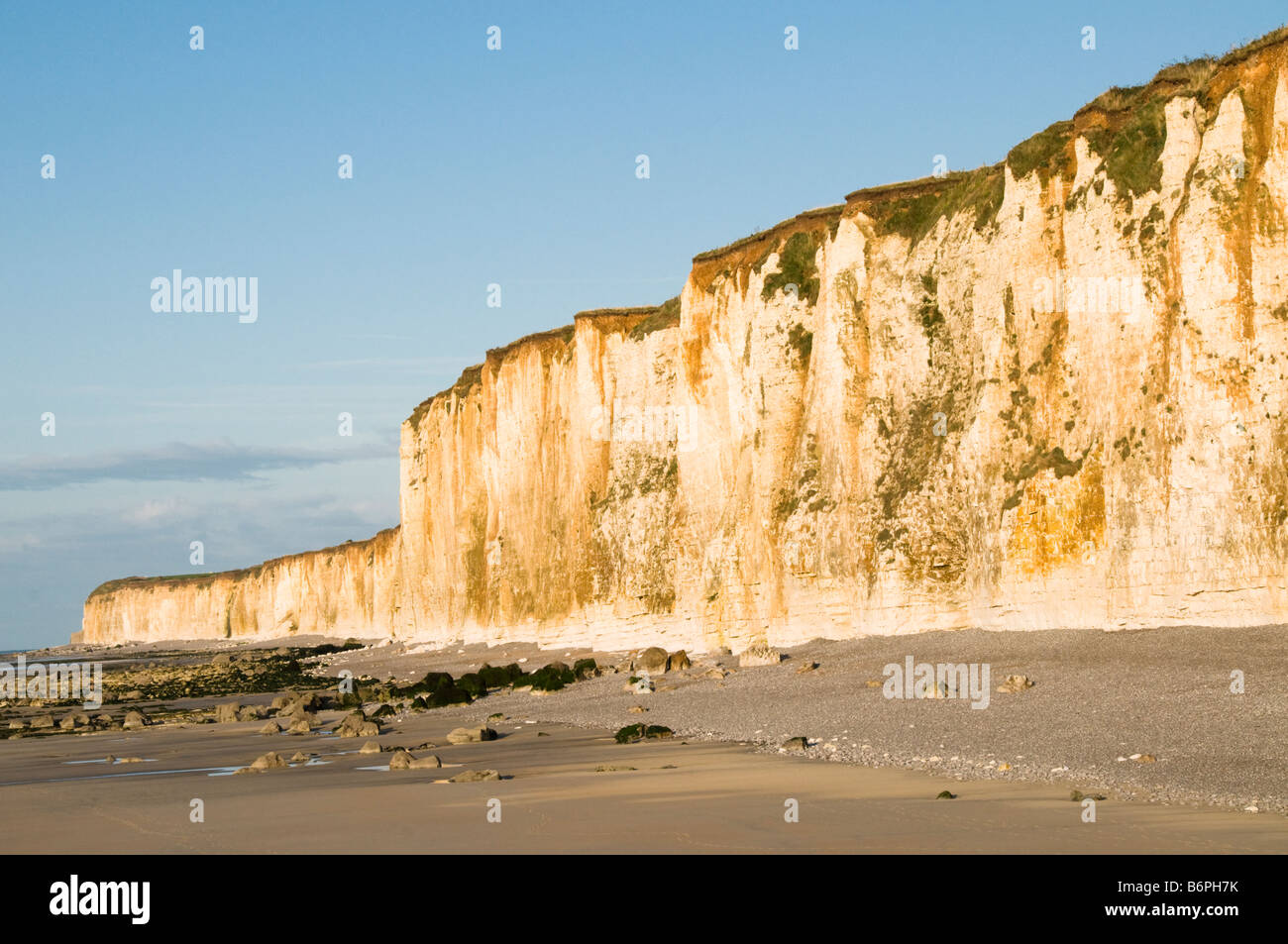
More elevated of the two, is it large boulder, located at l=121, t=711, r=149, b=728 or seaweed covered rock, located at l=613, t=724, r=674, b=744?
seaweed covered rock, located at l=613, t=724, r=674, b=744

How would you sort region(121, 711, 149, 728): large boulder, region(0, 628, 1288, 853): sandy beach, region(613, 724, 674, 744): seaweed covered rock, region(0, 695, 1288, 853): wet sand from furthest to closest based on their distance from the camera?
region(121, 711, 149, 728): large boulder, region(613, 724, 674, 744): seaweed covered rock, region(0, 628, 1288, 853): sandy beach, region(0, 695, 1288, 853): wet sand

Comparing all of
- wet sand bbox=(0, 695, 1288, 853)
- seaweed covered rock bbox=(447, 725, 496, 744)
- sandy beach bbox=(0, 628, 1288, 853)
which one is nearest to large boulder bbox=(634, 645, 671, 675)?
sandy beach bbox=(0, 628, 1288, 853)

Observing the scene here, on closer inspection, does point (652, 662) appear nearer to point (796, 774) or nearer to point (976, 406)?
point (976, 406)

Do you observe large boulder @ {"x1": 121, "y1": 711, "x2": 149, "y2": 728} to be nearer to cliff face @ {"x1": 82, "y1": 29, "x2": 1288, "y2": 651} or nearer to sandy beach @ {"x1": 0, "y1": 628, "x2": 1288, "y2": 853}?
sandy beach @ {"x1": 0, "y1": 628, "x2": 1288, "y2": 853}

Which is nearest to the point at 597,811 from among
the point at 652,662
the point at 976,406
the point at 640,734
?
the point at 640,734

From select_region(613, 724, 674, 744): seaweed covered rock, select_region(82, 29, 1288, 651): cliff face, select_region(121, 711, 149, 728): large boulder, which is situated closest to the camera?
select_region(613, 724, 674, 744): seaweed covered rock

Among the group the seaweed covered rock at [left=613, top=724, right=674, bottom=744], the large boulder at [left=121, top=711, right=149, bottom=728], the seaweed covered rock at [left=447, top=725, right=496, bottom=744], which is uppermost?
the seaweed covered rock at [left=613, top=724, right=674, bottom=744]

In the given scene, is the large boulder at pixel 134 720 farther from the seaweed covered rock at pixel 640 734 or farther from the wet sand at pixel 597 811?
the seaweed covered rock at pixel 640 734

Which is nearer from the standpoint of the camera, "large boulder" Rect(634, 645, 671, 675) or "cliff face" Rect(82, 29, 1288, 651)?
"cliff face" Rect(82, 29, 1288, 651)

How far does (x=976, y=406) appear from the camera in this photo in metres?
26.7

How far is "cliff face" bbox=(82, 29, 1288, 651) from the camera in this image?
2039cm

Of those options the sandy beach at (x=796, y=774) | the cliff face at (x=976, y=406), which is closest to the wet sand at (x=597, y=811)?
the sandy beach at (x=796, y=774)

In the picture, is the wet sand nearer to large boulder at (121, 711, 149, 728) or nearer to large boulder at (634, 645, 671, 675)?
large boulder at (121, 711, 149, 728)
